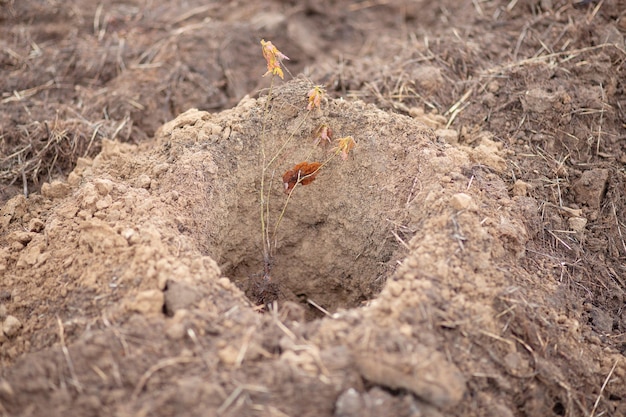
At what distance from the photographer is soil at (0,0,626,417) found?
2.44 meters

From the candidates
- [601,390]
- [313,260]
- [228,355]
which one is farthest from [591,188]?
[228,355]

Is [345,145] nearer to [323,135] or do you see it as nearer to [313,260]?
[323,135]

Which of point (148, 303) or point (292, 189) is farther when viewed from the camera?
point (292, 189)

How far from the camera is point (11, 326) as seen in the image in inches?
110

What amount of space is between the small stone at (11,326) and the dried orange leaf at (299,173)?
137cm

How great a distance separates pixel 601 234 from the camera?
3.54m

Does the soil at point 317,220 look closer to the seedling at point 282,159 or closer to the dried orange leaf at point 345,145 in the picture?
the seedling at point 282,159

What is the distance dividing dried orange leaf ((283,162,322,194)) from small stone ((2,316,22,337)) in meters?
1.37

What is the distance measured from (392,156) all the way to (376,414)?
1463 millimetres

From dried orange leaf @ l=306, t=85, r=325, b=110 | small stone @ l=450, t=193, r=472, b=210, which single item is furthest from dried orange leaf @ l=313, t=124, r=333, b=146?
small stone @ l=450, t=193, r=472, b=210

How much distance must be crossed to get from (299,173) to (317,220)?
317 mm

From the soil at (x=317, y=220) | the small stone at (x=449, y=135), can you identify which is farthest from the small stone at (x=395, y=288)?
the small stone at (x=449, y=135)

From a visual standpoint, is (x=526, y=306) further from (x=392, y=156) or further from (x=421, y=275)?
(x=392, y=156)

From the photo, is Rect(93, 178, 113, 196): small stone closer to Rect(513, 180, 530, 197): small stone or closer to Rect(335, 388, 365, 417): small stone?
Rect(335, 388, 365, 417): small stone
